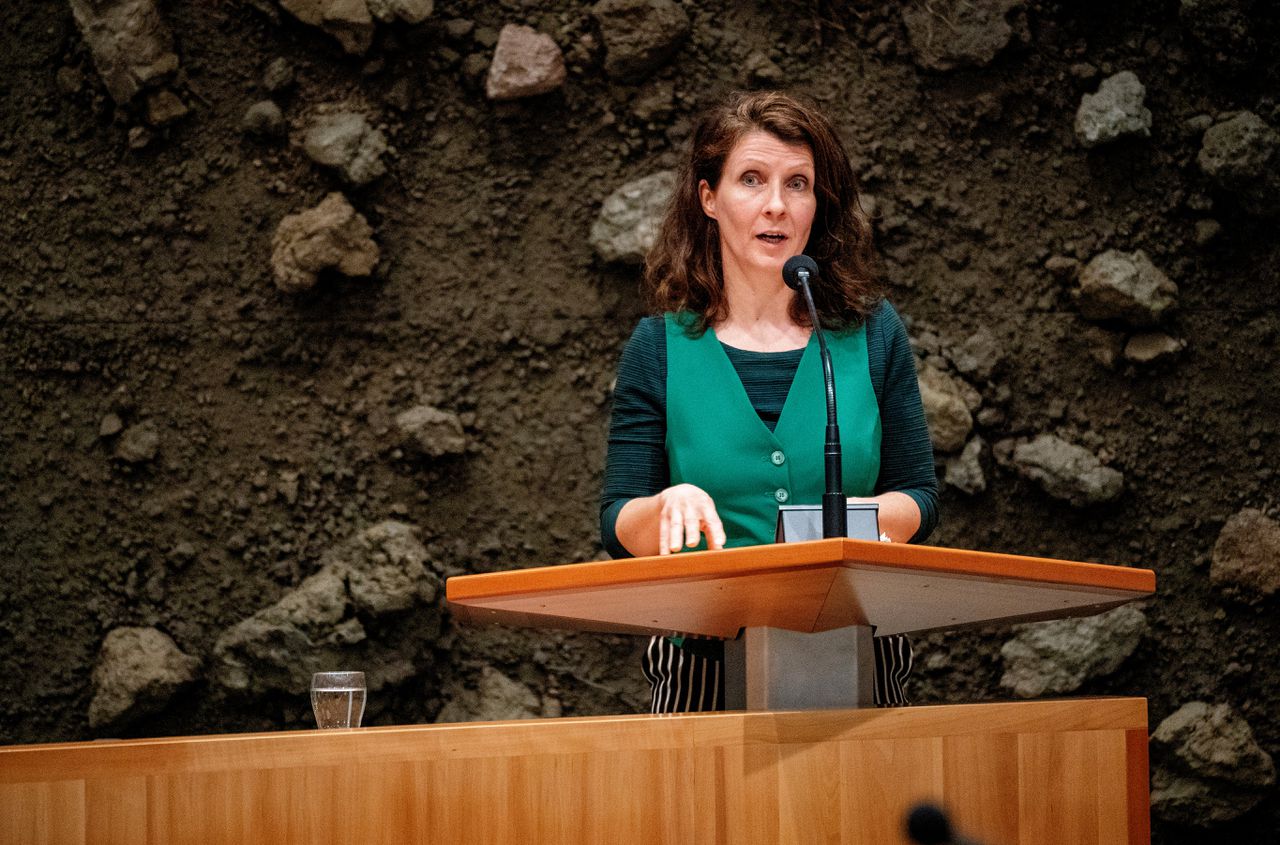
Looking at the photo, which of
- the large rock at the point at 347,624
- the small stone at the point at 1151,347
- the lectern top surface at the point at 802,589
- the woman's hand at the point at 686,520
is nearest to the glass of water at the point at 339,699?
the lectern top surface at the point at 802,589

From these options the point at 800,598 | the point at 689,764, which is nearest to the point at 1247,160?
the point at 800,598

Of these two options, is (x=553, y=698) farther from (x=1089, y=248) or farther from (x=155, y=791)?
(x=155, y=791)

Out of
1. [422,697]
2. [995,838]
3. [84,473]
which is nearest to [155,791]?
[995,838]

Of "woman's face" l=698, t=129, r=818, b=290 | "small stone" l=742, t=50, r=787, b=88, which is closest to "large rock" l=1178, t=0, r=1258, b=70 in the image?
"small stone" l=742, t=50, r=787, b=88

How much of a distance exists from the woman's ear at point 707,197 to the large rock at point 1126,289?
1.28m

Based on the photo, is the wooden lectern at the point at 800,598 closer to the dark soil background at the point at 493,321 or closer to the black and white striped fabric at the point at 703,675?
the black and white striped fabric at the point at 703,675

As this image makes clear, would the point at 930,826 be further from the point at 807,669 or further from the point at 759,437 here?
the point at 759,437

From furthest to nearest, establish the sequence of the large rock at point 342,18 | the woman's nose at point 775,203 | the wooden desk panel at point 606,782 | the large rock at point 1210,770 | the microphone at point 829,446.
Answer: the large rock at point 342,18 → the large rock at point 1210,770 → the woman's nose at point 775,203 → the microphone at point 829,446 → the wooden desk panel at point 606,782

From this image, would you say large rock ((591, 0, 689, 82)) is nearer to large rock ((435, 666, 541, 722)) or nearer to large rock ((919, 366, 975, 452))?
large rock ((919, 366, 975, 452))

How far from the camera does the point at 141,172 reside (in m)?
2.97

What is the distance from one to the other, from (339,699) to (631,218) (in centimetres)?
182

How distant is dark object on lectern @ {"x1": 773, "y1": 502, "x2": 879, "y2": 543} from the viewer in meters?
1.30

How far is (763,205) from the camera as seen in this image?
1.84 metres

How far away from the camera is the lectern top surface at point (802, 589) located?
1094 mm
